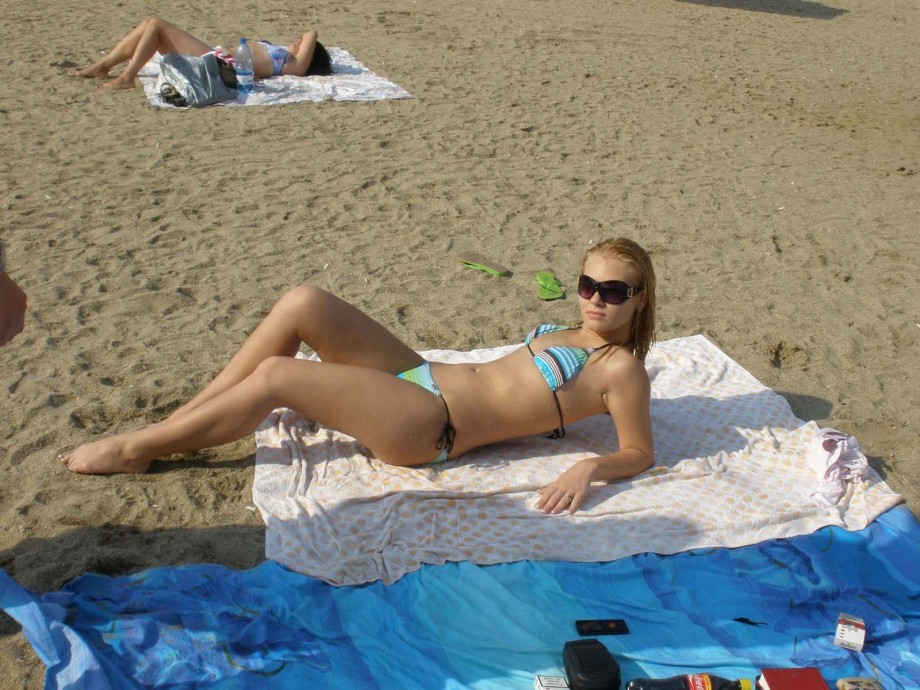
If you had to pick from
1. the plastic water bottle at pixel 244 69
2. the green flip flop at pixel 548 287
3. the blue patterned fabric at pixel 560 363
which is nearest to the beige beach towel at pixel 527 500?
the blue patterned fabric at pixel 560 363

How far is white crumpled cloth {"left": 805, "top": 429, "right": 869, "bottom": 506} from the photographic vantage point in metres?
3.65

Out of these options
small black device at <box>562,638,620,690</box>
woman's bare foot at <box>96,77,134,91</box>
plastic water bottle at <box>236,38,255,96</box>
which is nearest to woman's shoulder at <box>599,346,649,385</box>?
small black device at <box>562,638,620,690</box>

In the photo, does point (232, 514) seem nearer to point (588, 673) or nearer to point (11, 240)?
point (588, 673)

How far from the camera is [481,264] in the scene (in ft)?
18.5

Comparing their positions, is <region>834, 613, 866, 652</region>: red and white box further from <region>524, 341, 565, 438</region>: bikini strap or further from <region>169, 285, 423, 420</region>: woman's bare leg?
<region>169, 285, 423, 420</region>: woman's bare leg

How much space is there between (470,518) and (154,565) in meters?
1.20

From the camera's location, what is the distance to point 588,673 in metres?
2.63

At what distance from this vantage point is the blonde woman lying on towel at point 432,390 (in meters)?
3.36

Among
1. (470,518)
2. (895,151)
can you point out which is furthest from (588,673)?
(895,151)

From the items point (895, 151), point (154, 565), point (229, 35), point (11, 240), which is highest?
point (229, 35)

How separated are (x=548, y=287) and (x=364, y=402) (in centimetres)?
234

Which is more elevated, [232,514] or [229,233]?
[229,233]

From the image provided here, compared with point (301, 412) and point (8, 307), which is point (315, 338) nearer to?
point (301, 412)

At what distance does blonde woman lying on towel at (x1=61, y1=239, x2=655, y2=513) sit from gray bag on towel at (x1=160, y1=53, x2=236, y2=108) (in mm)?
5322
